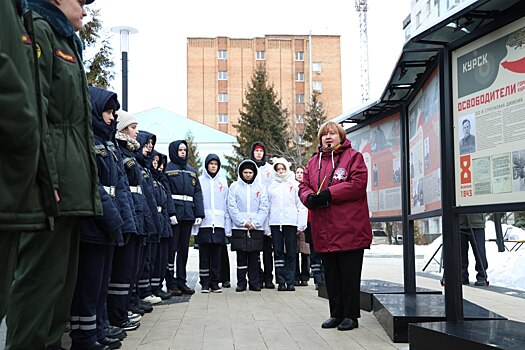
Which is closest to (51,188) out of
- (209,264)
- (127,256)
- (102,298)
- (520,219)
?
(102,298)

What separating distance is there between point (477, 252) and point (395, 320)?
5.89 m

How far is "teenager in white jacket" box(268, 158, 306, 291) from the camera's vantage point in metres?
10.2

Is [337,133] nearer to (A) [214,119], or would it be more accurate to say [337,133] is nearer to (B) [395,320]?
(B) [395,320]

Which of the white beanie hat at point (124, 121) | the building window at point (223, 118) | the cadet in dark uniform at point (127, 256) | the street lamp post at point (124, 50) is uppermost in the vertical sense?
the building window at point (223, 118)

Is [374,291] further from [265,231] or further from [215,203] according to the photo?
[215,203]

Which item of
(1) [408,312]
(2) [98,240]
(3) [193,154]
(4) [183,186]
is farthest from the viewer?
(3) [193,154]

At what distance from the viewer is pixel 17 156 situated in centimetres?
210

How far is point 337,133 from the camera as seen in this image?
636cm

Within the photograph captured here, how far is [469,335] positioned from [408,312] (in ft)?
4.70

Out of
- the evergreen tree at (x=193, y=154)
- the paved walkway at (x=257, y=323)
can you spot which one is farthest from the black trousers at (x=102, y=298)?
the evergreen tree at (x=193, y=154)

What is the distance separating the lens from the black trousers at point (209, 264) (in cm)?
991

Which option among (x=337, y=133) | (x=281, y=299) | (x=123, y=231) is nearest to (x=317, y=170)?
(x=337, y=133)

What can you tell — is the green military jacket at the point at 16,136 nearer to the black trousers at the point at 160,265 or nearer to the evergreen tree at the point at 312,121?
the black trousers at the point at 160,265

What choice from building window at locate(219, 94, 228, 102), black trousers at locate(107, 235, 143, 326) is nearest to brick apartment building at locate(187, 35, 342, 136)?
building window at locate(219, 94, 228, 102)
